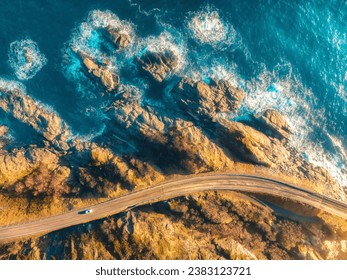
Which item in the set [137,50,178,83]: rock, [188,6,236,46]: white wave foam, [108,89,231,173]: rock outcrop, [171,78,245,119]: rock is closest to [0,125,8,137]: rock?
[108,89,231,173]: rock outcrop

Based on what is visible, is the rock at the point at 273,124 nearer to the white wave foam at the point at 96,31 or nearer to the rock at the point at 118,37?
the rock at the point at 118,37

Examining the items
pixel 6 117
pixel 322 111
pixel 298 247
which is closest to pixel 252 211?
pixel 298 247

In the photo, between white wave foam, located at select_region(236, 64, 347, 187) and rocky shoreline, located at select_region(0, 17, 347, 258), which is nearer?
rocky shoreline, located at select_region(0, 17, 347, 258)

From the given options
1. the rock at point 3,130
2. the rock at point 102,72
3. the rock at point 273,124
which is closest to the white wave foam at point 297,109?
the rock at point 273,124

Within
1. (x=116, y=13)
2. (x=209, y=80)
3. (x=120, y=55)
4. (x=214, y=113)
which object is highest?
(x=116, y=13)

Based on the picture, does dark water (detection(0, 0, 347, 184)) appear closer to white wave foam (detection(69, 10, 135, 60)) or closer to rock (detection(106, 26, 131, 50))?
white wave foam (detection(69, 10, 135, 60))

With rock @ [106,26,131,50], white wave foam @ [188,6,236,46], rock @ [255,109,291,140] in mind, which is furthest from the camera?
white wave foam @ [188,6,236,46]

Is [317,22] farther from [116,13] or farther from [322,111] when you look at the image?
[116,13]
